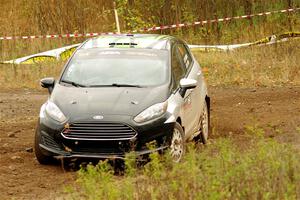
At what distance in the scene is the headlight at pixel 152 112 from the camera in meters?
9.26

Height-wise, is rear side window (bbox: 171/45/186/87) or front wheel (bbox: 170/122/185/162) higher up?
rear side window (bbox: 171/45/186/87)

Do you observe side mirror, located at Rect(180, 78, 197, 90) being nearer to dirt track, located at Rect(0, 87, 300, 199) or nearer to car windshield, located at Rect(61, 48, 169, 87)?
car windshield, located at Rect(61, 48, 169, 87)

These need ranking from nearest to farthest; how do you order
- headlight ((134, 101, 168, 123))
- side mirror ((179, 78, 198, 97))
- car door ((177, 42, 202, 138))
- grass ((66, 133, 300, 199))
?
grass ((66, 133, 300, 199)) → headlight ((134, 101, 168, 123)) → side mirror ((179, 78, 198, 97)) → car door ((177, 42, 202, 138))

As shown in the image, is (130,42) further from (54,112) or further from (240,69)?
(240,69)

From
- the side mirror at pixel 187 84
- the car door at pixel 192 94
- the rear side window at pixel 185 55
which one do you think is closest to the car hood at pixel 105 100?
the side mirror at pixel 187 84

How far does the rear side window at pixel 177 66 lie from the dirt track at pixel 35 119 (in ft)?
4.14

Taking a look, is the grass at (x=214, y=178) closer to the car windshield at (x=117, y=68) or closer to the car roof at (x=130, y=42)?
the car windshield at (x=117, y=68)

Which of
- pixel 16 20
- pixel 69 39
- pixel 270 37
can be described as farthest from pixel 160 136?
pixel 16 20

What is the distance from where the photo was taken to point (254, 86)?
58.1 feet

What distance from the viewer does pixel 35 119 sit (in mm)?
13805

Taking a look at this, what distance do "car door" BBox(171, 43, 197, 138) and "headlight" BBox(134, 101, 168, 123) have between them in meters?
0.55

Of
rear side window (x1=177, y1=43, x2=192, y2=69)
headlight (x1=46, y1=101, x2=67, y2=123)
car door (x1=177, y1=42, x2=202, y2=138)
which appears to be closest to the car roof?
rear side window (x1=177, y1=43, x2=192, y2=69)

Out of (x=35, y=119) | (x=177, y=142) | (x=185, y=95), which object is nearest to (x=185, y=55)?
(x=185, y=95)

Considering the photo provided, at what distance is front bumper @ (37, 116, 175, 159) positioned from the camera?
9.10 metres
